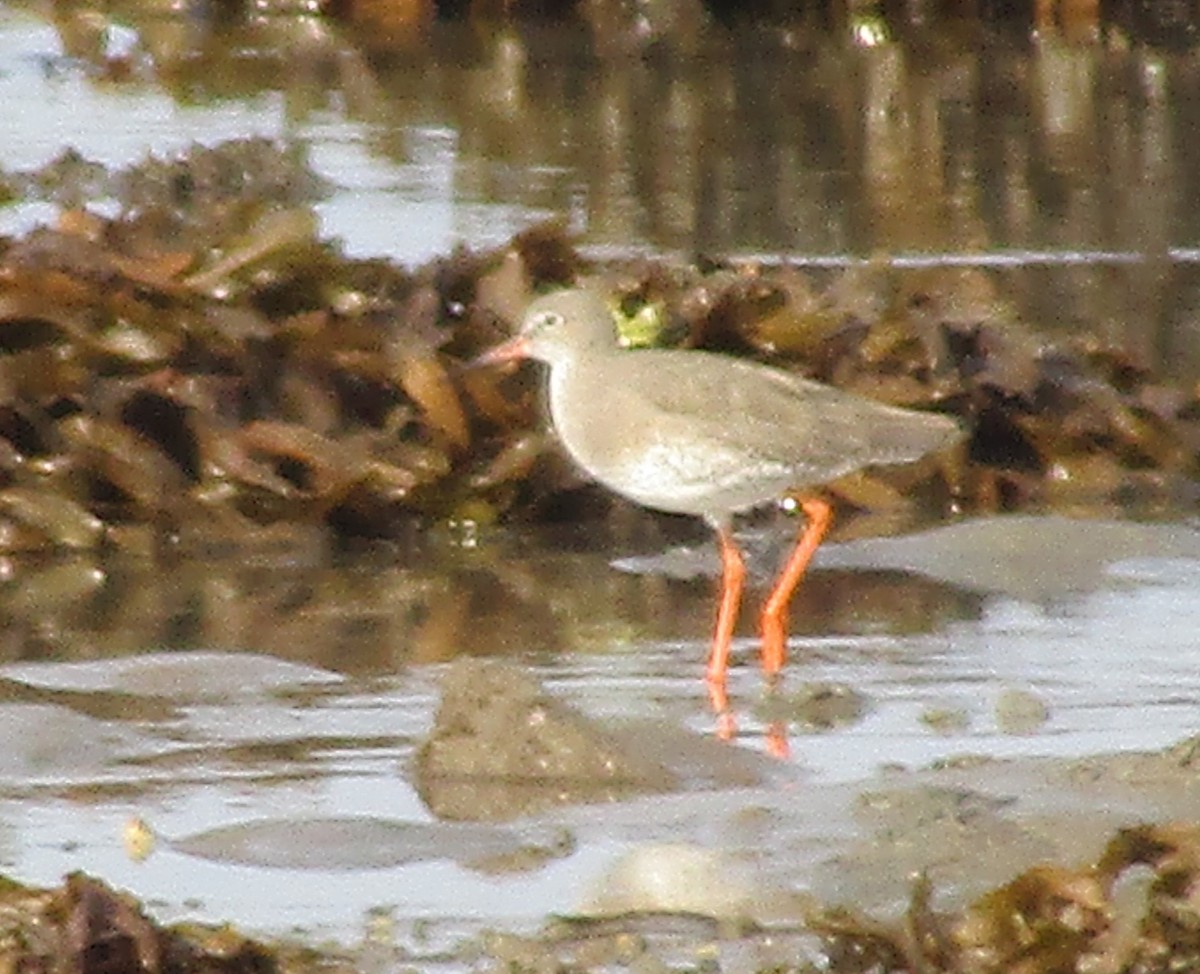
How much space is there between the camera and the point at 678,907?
4492 mm

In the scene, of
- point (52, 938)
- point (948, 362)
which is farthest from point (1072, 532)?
point (52, 938)

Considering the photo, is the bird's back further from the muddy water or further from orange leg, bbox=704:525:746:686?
the muddy water

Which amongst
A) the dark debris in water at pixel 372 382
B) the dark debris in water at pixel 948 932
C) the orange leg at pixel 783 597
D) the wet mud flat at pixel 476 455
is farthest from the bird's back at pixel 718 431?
the dark debris in water at pixel 948 932

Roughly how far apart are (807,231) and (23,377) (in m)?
4.63

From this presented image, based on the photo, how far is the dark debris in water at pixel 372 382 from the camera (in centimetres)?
745

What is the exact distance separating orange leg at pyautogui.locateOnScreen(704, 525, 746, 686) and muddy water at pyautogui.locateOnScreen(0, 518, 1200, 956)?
0.17 ft

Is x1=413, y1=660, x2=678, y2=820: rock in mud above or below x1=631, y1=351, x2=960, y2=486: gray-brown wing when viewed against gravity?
below

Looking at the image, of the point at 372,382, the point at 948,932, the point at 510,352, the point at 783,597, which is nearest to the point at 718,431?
the point at 783,597

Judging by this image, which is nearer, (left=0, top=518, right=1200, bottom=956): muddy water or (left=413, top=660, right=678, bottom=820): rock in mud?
(left=0, top=518, right=1200, bottom=956): muddy water

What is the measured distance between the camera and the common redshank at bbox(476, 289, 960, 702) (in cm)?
645

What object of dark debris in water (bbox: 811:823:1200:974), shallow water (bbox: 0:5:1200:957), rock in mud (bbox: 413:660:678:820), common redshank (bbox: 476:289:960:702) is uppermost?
dark debris in water (bbox: 811:823:1200:974)

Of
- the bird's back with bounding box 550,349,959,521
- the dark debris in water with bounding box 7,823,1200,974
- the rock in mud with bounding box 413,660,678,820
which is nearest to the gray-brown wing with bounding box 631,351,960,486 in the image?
the bird's back with bounding box 550,349,959,521

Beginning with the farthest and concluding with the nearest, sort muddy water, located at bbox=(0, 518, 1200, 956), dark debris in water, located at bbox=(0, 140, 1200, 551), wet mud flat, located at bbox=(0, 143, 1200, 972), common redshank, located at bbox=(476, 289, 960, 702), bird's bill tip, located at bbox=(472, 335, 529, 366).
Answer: dark debris in water, located at bbox=(0, 140, 1200, 551) → bird's bill tip, located at bbox=(472, 335, 529, 366) → common redshank, located at bbox=(476, 289, 960, 702) → wet mud flat, located at bbox=(0, 143, 1200, 972) → muddy water, located at bbox=(0, 518, 1200, 956)

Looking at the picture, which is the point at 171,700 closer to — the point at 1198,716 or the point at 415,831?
the point at 415,831
